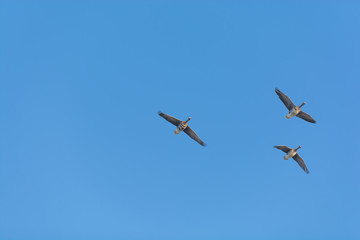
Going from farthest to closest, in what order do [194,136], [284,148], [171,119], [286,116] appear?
[284,148], [194,136], [286,116], [171,119]

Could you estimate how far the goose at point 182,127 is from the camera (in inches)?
3703

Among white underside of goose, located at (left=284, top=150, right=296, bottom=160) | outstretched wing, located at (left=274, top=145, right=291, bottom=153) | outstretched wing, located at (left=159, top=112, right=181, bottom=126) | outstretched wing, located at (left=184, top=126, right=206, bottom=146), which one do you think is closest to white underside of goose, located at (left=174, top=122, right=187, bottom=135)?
outstretched wing, located at (left=159, top=112, right=181, bottom=126)

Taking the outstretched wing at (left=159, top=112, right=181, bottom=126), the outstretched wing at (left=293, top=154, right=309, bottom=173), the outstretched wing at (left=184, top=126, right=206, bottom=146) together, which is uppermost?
the outstretched wing at (left=159, top=112, right=181, bottom=126)

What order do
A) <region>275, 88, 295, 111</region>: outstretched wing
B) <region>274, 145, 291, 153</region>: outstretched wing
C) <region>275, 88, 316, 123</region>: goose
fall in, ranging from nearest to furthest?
<region>275, 88, 316, 123</region>: goose
<region>275, 88, 295, 111</region>: outstretched wing
<region>274, 145, 291, 153</region>: outstretched wing

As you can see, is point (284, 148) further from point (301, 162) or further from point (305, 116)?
point (305, 116)

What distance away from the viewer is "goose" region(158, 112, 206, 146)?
9406cm

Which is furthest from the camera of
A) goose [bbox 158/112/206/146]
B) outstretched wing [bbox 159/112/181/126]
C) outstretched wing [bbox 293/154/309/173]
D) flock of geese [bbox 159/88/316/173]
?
outstretched wing [bbox 293/154/309/173]

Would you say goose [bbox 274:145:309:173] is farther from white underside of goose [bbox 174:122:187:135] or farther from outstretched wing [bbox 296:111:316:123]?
white underside of goose [bbox 174:122:187:135]

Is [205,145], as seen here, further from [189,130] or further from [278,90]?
[278,90]

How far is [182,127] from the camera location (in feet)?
310

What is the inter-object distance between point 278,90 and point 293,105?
3944 mm

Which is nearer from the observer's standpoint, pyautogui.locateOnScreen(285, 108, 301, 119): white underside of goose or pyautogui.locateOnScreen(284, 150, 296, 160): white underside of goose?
pyautogui.locateOnScreen(285, 108, 301, 119): white underside of goose

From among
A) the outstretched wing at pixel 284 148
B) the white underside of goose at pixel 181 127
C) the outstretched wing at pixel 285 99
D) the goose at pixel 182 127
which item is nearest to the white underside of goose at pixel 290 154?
the outstretched wing at pixel 284 148

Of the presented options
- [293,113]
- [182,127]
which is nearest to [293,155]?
[293,113]
